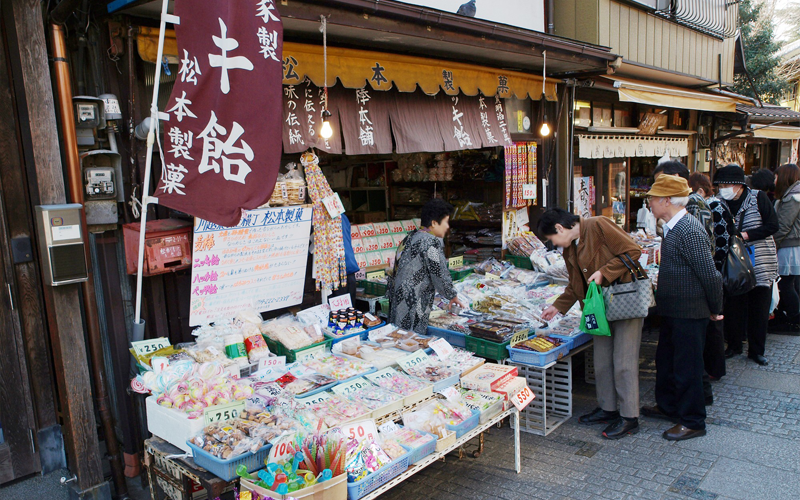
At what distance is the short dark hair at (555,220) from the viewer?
200 inches

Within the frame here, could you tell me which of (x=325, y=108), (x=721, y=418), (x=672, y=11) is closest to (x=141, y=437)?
(x=325, y=108)

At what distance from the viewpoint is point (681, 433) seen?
5207mm

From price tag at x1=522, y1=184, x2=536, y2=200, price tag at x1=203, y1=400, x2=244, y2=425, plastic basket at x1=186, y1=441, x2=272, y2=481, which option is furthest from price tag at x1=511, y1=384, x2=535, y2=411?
price tag at x1=522, y1=184, x2=536, y2=200

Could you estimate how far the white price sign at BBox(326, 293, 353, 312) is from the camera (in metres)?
5.97

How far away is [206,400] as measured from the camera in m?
3.77

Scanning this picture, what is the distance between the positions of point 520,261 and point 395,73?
4.13 m

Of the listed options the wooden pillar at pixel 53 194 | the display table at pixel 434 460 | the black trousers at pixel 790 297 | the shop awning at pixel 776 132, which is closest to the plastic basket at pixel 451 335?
the display table at pixel 434 460

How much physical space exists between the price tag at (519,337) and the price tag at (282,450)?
2.79 m

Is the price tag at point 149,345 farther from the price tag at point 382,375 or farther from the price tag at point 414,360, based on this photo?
the price tag at point 414,360

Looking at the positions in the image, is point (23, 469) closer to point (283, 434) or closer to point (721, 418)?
point (283, 434)

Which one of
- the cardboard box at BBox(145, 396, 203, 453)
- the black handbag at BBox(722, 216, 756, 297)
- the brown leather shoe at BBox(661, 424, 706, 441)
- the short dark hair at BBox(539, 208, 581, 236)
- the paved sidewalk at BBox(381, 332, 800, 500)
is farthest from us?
the black handbag at BBox(722, 216, 756, 297)

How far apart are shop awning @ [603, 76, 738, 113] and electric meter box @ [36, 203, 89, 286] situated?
7.79 metres

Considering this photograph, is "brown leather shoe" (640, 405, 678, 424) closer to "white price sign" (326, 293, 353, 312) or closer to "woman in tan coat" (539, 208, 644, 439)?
"woman in tan coat" (539, 208, 644, 439)

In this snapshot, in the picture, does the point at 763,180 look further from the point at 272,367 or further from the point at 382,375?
the point at 272,367
